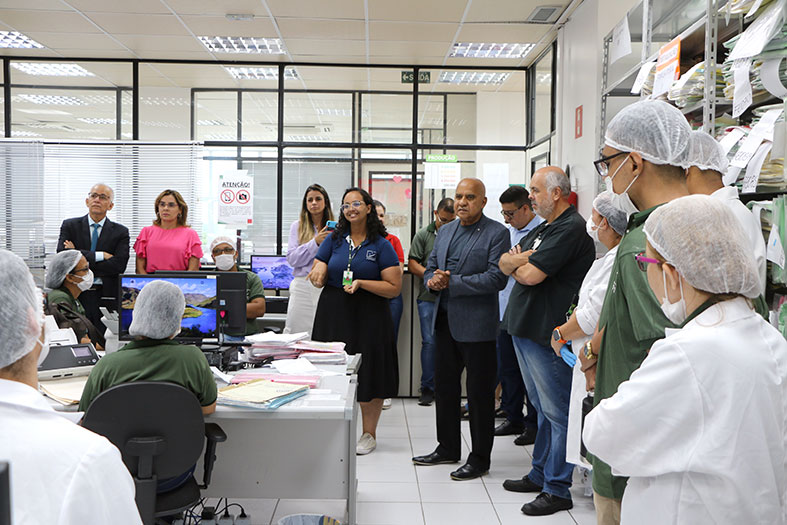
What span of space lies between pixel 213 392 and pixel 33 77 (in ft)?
18.7

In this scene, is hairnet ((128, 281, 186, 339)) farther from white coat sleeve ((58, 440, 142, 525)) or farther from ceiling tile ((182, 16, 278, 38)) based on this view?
ceiling tile ((182, 16, 278, 38))

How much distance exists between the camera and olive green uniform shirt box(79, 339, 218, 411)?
7.24 ft

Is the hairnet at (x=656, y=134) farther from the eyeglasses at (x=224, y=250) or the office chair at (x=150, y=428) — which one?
the eyeglasses at (x=224, y=250)

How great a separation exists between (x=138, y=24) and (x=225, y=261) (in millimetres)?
2298

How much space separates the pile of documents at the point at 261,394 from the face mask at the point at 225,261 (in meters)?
2.04

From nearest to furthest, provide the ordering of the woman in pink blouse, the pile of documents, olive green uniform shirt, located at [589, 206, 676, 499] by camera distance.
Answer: olive green uniform shirt, located at [589, 206, 676, 499] < the pile of documents < the woman in pink blouse

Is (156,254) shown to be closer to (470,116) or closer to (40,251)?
(40,251)

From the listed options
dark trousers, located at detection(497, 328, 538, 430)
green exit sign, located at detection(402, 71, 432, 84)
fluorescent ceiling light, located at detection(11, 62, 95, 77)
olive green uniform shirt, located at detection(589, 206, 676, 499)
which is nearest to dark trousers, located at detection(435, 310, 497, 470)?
dark trousers, located at detection(497, 328, 538, 430)

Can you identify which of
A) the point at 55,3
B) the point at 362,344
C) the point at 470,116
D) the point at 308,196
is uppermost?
the point at 55,3

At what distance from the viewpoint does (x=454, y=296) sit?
3602 millimetres

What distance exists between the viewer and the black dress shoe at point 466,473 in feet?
12.0

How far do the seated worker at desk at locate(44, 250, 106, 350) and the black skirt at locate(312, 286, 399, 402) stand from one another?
1245mm

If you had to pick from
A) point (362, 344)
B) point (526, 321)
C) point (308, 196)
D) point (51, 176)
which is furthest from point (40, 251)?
point (526, 321)

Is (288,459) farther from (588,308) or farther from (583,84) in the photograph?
(583,84)
